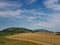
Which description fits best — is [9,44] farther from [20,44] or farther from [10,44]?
[20,44]

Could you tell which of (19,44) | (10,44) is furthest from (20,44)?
(10,44)

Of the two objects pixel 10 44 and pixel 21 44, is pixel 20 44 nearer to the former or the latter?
pixel 21 44

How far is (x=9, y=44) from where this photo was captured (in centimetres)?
3759

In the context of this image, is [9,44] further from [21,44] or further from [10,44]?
[21,44]

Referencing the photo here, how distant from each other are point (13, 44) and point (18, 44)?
1.46 meters

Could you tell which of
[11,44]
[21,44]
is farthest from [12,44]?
[21,44]

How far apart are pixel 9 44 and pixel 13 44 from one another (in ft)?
3.01

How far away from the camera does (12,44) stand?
124 feet

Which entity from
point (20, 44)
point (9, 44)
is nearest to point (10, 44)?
point (9, 44)

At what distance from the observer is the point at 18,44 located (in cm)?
3891

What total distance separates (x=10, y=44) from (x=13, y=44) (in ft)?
2.34

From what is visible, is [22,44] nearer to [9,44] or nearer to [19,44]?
[19,44]

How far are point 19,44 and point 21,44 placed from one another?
2.12 feet

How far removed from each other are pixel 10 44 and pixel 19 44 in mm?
2440
